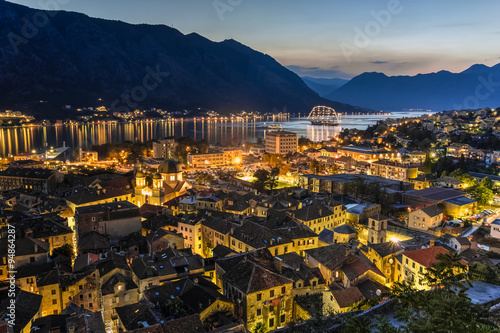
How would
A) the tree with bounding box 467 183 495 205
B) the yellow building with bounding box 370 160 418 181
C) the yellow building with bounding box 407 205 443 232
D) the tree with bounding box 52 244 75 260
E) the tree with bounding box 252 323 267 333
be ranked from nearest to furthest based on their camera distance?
the tree with bounding box 252 323 267 333 < the tree with bounding box 52 244 75 260 < the yellow building with bounding box 407 205 443 232 < the tree with bounding box 467 183 495 205 < the yellow building with bounding box 370 160 418 181

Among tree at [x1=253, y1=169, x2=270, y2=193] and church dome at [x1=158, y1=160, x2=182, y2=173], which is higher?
church dome at [x1=158, y1=160, x2=182, y2=173]

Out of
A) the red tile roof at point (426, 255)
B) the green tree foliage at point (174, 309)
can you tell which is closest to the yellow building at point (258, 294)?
the green tree foliage at point (174, 309)

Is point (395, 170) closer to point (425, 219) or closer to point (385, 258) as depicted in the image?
point (425, 219)

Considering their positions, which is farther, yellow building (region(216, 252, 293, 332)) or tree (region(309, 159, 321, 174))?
tree (region(309, 159, 321, 174))

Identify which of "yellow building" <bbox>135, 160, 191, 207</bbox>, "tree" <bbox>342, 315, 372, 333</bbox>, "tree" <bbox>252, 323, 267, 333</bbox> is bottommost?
"tree" <bbox>252, 323, 267, 333</bbox>

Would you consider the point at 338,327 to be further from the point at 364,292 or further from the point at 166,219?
the point at 166,219

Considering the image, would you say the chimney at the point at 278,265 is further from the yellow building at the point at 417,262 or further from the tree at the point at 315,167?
the tree at the point at 315,167

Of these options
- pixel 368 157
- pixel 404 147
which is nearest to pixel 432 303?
pixel 368 157

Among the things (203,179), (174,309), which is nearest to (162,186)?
(203,179)

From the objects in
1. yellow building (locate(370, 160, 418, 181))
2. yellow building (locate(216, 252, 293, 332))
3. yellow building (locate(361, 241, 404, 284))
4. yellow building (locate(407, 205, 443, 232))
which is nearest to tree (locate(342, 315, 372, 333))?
yellow building (locate(216, 252, 293, 332))

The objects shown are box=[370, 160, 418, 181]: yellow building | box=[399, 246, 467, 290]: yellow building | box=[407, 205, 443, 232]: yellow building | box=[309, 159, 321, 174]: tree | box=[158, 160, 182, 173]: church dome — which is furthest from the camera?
box=[309, 159, 321, 174]: tree

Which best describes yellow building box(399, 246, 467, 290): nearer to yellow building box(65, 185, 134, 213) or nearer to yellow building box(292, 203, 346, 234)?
yellow building box(292, 203, 346, 234)
